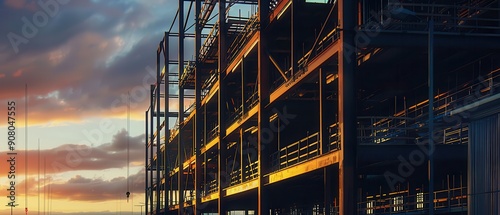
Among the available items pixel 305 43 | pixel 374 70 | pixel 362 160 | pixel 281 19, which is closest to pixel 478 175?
pixel 362 160

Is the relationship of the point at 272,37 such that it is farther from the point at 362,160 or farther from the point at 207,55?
the point at 207,55

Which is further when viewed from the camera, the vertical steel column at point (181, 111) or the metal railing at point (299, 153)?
the vertical steel column at point (181, 111)

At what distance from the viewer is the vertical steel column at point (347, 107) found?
29781 mm

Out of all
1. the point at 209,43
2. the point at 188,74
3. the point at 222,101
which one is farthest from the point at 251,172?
the point at 188,74

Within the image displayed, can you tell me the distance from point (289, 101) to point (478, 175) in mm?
19347

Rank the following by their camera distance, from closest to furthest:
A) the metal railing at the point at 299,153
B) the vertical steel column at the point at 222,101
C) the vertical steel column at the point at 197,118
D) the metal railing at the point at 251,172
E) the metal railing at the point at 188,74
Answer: the metal railing at the point at 299,153, the metal railing at the point at 251,172, the vertical steel column at the point at 222,101, the vertical steel column at the point at 197,118, the metal railing at the point at 188,74

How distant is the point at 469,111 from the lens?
2592cm

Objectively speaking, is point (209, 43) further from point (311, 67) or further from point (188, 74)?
point (311, 67)

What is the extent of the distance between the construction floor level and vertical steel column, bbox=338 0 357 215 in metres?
0.04

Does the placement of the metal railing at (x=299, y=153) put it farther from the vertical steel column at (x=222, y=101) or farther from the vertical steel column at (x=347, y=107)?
the vertical steel column at (x=222, y=101)

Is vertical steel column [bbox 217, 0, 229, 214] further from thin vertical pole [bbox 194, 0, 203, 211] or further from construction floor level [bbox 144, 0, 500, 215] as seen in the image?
thin vertical pole [bbox 194, 0, 203, 211]

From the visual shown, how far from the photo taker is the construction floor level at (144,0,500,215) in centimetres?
2931

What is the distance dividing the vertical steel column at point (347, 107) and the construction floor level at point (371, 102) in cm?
4

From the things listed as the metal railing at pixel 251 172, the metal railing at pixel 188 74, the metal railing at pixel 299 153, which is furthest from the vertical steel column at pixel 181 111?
the metal railing at pixel 299 153
